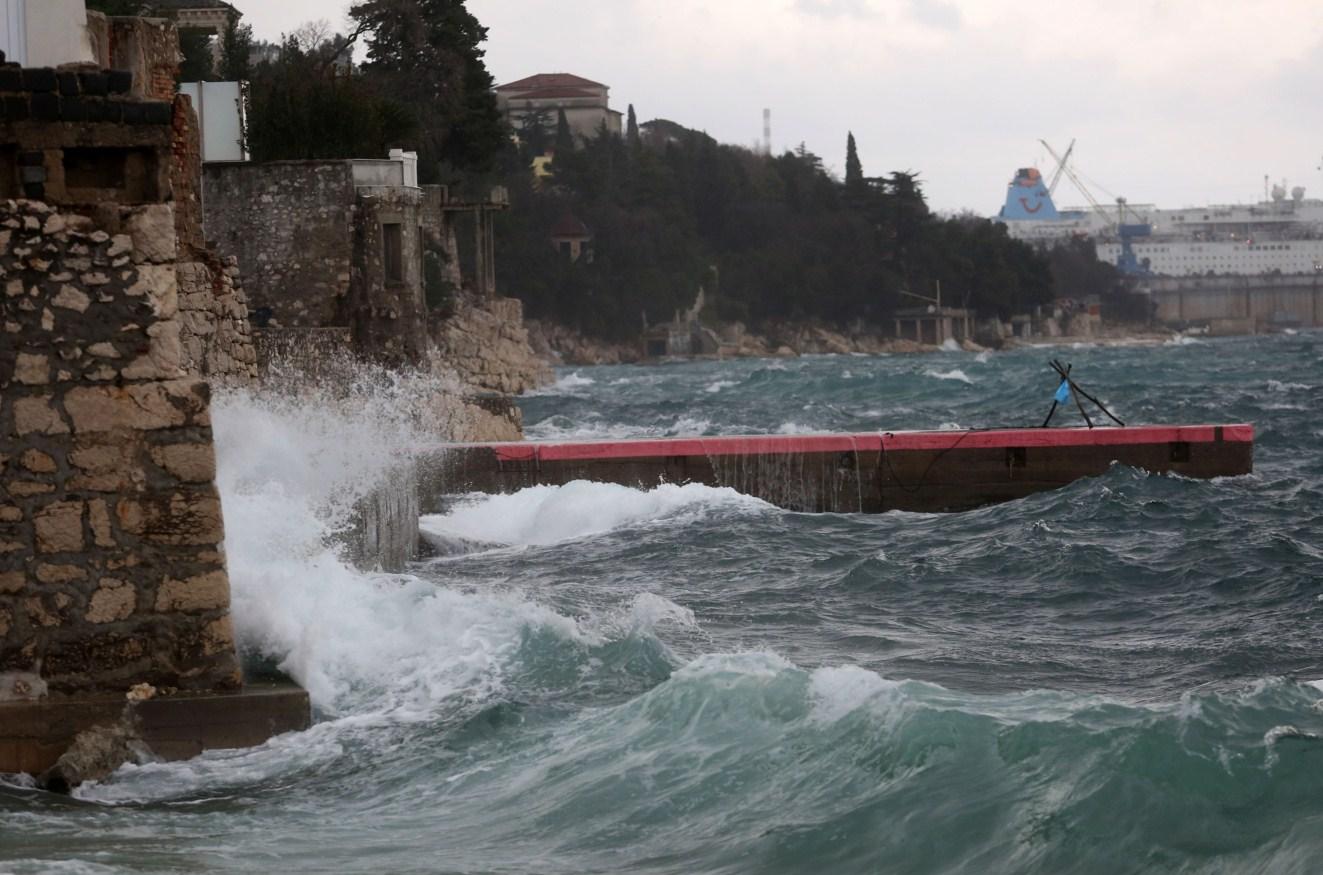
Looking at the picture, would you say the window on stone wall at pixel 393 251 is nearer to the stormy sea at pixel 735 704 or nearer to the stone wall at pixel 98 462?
the stormy sea at pixel 735 704

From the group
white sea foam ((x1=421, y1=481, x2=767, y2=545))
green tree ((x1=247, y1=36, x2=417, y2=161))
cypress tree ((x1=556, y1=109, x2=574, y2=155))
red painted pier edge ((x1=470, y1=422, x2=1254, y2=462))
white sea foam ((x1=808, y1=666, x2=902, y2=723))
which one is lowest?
white sea foam ((x1=421, y1=481, x2=767, y2=545))

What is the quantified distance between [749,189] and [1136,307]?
1977 inches

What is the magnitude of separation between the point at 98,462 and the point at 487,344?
37.9m

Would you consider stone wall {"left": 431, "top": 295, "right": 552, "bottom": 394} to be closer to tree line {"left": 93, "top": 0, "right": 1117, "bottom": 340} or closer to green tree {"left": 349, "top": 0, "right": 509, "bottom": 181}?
green tree {"left": 349, "top": 0, "right": 509, "bottom": 181}

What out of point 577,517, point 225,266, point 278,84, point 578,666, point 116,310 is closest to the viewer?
point 116,310

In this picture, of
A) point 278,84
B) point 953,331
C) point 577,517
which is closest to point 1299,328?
point 953,331

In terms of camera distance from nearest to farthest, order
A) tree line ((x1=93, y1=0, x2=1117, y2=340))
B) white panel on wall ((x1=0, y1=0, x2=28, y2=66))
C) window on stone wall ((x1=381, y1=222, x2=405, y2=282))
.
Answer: white panel on wall ((x1=0, y1=0, x2=28, y2=66)), window on stone wall ((x1=381, y1=222, x2=405, y2=282)), tree line ((x1=93, y1=0, x2=1117, y2=340))

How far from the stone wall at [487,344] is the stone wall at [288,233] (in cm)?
1416

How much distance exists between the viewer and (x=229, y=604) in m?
7.31

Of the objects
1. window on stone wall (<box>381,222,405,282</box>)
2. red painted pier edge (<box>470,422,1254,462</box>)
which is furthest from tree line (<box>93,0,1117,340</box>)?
red painted pier edge (<box>470,422,1254,462</box>)

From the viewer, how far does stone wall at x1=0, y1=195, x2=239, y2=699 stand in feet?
23.0

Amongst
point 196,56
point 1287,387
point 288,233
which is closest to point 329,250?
point 288,233

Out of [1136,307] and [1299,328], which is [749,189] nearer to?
[1136,307]

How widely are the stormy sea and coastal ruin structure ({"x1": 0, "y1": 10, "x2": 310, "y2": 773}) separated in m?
0.34
